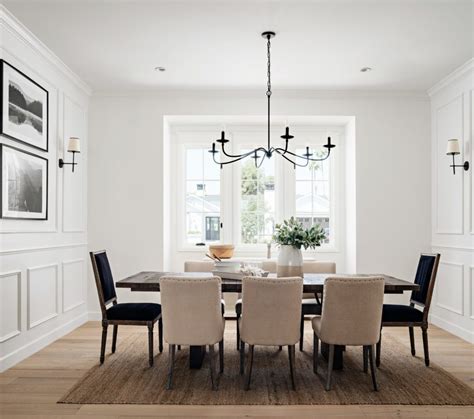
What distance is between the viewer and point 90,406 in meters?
2.93

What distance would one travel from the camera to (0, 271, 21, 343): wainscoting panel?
3556 millimetres

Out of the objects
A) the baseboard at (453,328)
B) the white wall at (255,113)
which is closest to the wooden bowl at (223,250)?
the white wall at (255,113)

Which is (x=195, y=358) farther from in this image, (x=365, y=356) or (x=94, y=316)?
(x=94, y=316)

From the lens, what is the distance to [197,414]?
2814 millimetres

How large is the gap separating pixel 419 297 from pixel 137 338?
9.00ft

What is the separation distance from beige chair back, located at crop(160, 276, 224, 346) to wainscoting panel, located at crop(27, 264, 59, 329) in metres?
1.52

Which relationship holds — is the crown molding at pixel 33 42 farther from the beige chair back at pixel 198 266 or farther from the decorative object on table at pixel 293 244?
the decorative object on table at pixel 293 244

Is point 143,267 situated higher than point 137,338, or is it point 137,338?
point 143,267

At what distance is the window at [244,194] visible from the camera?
6191mm

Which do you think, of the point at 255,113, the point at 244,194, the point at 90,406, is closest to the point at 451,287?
the point at 244,194

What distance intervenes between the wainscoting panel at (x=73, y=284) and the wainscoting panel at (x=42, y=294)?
240 millimetres

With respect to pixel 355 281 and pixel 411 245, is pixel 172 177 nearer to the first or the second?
pixel 411 245

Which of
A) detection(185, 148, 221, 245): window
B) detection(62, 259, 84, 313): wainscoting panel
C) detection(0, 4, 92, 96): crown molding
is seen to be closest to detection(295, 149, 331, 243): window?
detection(185, 148, 221, 245): window

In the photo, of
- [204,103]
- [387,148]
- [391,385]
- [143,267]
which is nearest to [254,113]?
[204,103]
